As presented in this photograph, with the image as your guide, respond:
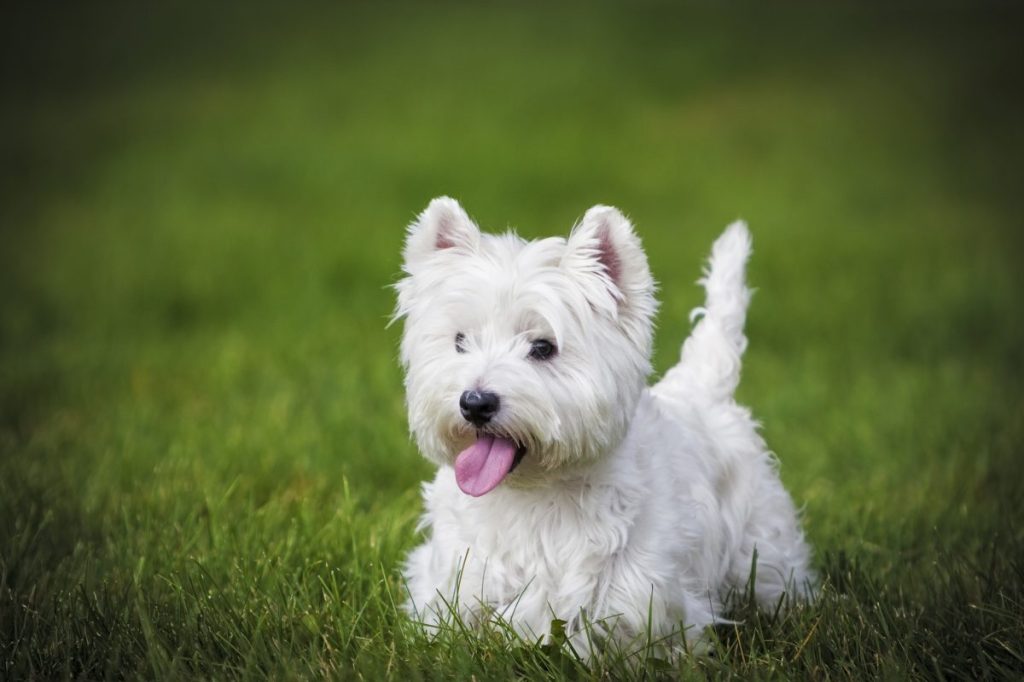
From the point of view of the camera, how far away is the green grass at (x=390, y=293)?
12.8ft

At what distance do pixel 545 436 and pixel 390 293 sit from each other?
24.2ft

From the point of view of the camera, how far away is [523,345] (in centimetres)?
362

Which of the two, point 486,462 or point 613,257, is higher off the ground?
point 613,257

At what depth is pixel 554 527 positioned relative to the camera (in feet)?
12.3

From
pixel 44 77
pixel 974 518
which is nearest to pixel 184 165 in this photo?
pixel 44 77

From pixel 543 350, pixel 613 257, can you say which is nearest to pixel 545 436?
pixel 543 350

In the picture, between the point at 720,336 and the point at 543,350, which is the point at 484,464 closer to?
the point at 543,350

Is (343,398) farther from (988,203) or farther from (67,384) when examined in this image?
(988,203)

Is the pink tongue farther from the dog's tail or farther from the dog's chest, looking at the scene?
the dog's tail

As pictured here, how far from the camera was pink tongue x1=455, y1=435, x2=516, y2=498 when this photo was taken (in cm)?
352

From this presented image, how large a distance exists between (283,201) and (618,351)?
36.1 ft

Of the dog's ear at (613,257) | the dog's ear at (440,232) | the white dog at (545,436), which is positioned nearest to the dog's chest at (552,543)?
the white dog at (545,436)

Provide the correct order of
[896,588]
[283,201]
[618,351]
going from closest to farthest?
[618,351], [896,588], [283,201]

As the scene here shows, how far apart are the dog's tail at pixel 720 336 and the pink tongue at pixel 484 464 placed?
129 centimetres
